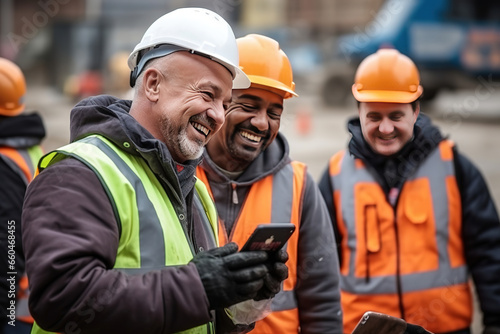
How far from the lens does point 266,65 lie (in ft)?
10.8

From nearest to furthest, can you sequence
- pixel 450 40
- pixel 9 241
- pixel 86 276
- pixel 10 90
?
pixel 86 276 → pixel 9 241 → pixel 10 90 → pixel 450 40

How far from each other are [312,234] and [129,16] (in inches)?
1240

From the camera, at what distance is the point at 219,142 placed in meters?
3.26

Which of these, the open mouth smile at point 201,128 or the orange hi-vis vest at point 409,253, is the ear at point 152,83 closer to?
the open mouth smile at point 201,128

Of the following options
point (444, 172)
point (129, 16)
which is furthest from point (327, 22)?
point (444, 172)

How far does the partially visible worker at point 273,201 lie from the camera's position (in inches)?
123

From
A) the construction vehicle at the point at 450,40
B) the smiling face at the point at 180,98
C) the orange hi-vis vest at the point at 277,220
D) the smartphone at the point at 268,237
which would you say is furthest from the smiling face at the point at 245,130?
the construction vehicle at the point at 450,40

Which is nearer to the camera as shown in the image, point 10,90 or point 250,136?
point 250,136

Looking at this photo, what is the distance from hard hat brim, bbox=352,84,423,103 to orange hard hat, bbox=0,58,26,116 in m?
2.05

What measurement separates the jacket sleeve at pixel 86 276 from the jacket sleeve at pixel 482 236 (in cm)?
224

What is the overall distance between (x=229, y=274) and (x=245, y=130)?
1371mm

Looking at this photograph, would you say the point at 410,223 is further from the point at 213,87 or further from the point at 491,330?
the point at 213,87

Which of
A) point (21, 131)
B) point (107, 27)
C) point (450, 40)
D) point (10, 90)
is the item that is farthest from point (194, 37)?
point (107, 27)

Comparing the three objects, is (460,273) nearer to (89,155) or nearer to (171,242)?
(171,242)
